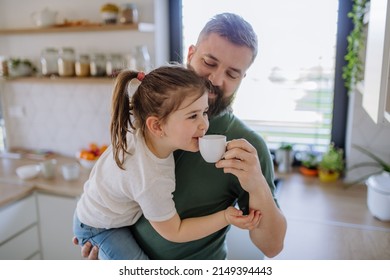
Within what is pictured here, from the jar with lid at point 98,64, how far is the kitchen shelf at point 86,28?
13 cm

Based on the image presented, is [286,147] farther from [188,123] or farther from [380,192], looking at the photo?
[188,123]

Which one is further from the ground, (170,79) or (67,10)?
(67,10)

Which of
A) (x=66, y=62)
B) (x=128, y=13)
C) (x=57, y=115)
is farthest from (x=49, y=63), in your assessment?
(x=128, y=13)

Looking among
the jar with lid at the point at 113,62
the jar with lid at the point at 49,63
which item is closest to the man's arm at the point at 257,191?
the jar with lid at the point at 113,62

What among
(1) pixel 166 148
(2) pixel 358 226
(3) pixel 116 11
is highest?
(3) pixel 116 11

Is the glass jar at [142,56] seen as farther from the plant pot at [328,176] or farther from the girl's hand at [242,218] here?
the girl's hand at [242,218]

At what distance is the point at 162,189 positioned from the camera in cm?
68

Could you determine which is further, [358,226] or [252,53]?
[358,226]

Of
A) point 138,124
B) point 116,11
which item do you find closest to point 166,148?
point 138,124

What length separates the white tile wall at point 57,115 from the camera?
1.79 m

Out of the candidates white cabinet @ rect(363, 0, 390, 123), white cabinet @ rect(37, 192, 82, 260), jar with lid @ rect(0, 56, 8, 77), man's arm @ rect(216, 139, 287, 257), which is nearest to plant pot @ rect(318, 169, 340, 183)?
white cabinet @ rect(363, 0, 390, 123)
